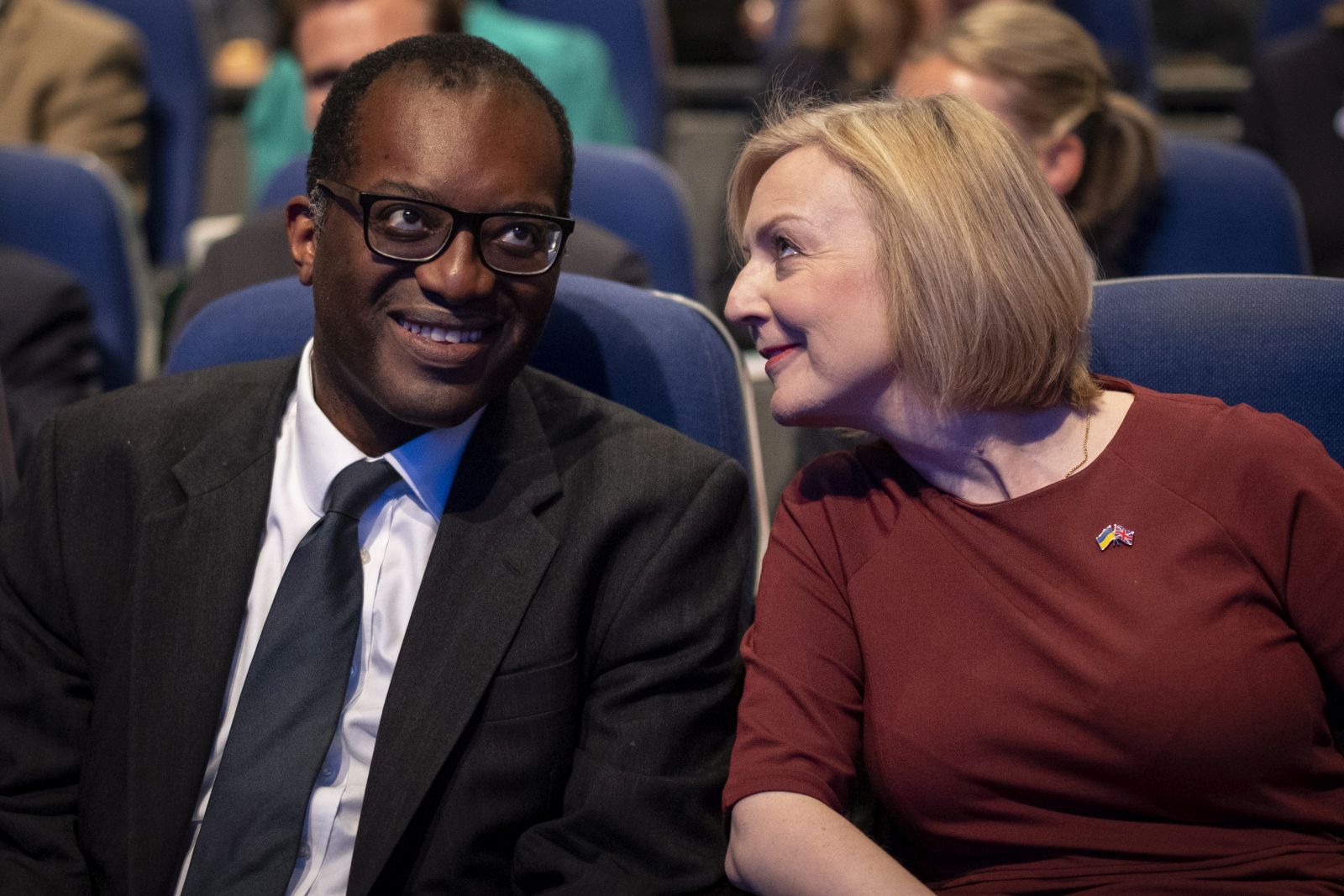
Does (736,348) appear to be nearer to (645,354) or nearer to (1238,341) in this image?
(645,354)

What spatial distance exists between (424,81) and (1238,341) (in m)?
0.92

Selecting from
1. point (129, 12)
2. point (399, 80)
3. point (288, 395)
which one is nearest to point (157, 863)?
point (288, 395)

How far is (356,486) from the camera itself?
143cm

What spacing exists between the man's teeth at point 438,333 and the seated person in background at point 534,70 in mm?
1872

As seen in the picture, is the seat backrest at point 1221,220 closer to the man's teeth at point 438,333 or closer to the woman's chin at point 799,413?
the woman's chin at point 799,413

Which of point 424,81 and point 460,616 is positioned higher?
point 424,81

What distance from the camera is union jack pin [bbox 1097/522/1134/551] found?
1.35m

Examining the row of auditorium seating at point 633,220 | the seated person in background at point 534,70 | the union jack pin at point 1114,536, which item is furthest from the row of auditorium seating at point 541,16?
the union jack pin at point 1114,536

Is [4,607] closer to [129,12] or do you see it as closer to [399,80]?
[399,80]

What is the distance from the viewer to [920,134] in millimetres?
1405

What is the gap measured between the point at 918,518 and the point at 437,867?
1.89 feet

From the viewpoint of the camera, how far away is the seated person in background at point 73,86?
132 inches

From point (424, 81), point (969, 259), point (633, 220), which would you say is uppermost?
point (424, 81)


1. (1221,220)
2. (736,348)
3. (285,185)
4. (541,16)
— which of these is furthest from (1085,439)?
(541,16)
